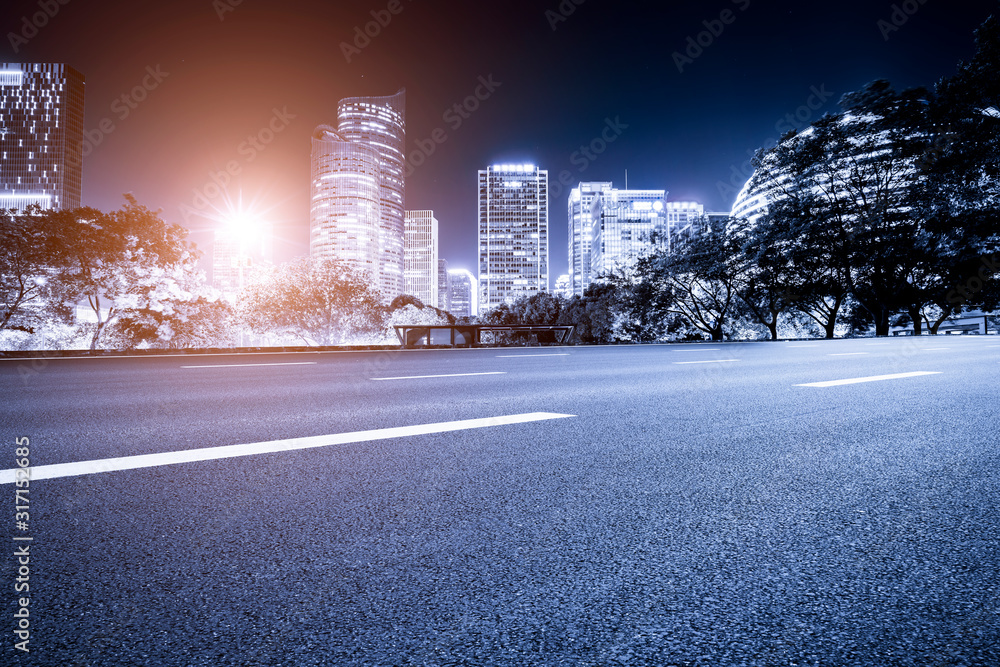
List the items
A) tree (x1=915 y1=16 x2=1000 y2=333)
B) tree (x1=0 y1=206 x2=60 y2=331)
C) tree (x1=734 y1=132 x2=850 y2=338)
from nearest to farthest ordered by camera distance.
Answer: tree (x1=0 y1=206 x2=60 y2=331)
tree (x1=915 y1=16 x2=1000 y2=333)
tree (x1=734 y1=132 x2=850 y2=338)

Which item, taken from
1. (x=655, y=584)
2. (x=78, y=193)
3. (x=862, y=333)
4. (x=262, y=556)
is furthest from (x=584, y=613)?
(x=78, y=193)

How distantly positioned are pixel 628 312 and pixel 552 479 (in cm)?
3415

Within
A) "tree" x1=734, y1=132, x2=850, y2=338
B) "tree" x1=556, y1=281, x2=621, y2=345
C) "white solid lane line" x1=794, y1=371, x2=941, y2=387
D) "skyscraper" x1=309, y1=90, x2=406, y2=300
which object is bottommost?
"white solid lane line" x1=794, y1=371, x2=941, y2=387

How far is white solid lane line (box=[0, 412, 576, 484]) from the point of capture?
7.56 feet

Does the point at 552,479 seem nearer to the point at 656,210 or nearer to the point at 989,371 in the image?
the point at 989,371

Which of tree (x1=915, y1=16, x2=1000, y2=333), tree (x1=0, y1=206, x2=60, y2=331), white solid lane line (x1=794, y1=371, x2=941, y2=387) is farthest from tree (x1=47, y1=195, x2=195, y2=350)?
tree (x1=915, y1=16, x2=1000, y2=333)

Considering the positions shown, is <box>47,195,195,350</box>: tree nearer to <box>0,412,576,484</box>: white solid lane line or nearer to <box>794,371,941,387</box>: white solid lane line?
A: <box>0,412,576,484</box>: white solid lane line

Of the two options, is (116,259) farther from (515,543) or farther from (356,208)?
(356,208)

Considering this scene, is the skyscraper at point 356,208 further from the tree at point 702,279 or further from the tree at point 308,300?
the tree at point 702,279

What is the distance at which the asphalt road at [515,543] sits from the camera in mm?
1007

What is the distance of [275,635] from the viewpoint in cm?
103

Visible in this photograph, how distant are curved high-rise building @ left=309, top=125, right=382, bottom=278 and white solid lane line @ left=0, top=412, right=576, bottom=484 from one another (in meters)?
182

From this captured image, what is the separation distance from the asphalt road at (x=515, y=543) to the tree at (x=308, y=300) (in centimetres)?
3669

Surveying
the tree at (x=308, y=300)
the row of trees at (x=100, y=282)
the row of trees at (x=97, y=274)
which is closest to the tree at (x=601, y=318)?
the tree at (x=308, y=300)
